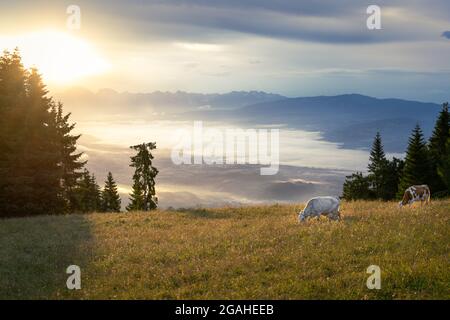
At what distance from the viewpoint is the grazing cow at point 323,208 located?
72.3ft

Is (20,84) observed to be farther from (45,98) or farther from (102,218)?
(102,218)

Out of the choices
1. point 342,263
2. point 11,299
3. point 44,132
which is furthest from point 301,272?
point 44,132

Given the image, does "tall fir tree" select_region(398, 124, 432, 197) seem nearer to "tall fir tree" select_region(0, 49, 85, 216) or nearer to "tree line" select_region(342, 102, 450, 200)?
"tree line" select_region(342, 102, 450, 200)

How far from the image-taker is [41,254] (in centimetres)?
1853

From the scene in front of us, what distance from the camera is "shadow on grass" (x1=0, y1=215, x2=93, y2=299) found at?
13.5 meters

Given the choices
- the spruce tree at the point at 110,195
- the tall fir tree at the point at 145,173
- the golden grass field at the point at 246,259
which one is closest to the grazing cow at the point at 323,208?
the golden grass field at the point at 246,259

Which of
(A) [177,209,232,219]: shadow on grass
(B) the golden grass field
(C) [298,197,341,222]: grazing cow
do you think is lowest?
(A) [177,209,232,219]: shadow on grass

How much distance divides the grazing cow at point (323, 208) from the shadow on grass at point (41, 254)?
10.2 m

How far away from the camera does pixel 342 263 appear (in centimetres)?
1385

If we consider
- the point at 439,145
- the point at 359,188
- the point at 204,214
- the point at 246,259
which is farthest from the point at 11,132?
the point at 359,188

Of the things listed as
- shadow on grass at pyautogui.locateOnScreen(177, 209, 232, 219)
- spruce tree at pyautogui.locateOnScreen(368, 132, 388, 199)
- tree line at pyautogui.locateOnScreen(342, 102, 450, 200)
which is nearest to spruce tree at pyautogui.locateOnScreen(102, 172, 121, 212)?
tree line at pyautogui.locateOnScreen(342, 102, 450, 200)

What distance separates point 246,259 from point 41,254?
879 centimetres

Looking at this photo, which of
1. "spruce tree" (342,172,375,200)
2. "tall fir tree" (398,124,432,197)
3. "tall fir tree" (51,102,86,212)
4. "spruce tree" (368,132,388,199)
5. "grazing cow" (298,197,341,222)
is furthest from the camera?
"spruce tree" (342,172,375,200)
